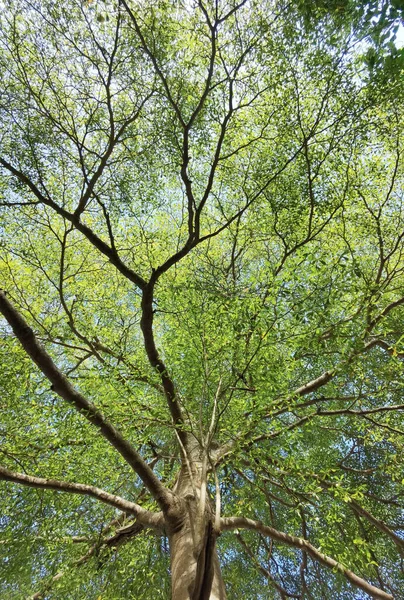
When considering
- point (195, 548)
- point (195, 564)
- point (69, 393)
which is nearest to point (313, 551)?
point (195, 564)

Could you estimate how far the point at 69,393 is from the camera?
8.65 ft

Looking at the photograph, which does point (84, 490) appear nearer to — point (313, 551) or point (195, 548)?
point (195, 548)

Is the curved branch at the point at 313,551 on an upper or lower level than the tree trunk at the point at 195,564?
upper

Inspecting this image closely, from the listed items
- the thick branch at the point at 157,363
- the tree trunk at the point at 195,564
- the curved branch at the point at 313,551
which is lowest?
the tree trunk at the point at 195,564

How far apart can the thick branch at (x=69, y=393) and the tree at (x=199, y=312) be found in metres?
0.01

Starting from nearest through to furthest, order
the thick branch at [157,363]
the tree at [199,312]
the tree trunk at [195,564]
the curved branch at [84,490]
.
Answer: the tree trunk at [195,564] → the curved branch at [84,490] → the tree at [199,312] → the thick branch at [157,363]

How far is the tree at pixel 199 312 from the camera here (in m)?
2.80

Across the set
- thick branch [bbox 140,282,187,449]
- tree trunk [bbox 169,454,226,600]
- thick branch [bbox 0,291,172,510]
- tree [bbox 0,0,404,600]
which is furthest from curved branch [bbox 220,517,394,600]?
thick branch [bbox 140,282,187,449]

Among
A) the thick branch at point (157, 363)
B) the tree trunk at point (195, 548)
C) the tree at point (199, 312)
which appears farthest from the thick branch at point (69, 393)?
the thick branch at point (157, 363)

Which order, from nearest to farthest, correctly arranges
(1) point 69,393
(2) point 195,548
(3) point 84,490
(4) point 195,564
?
(2) point 195,548
(4) point 195,564
(1) point 69,393
(3) point 84,490

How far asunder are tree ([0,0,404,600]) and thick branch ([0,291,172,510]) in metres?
0.01

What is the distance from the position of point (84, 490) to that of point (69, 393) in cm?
87

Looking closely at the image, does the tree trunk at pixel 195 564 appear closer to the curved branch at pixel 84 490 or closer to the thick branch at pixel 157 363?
the curved branch at pixel 84 490

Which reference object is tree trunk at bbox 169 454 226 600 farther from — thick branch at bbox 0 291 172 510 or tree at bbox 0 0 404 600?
thick branch at bbox 0 291 172 510
